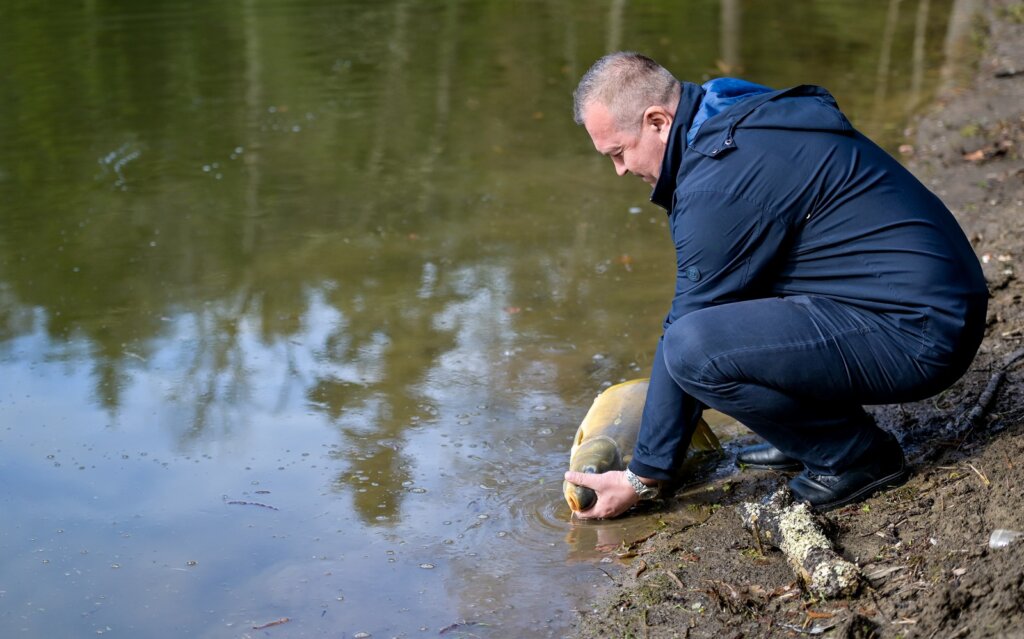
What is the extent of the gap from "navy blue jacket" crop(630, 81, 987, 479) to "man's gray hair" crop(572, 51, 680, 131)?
0.08 meters

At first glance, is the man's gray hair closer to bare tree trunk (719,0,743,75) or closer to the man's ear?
the man's ear

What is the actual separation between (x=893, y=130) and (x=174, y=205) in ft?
19.8

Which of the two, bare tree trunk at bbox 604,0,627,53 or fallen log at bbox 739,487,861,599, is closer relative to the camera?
fallen log at bbox 739,487,861,599

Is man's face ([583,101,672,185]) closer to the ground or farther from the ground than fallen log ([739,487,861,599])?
farther from the ground

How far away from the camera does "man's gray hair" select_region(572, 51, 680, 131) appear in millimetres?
3725

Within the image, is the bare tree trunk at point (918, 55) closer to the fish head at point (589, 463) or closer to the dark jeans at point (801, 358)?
the fish head at point (589, 463)

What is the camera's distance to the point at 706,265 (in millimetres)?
3660

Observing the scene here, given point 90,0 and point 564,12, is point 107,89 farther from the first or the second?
point 564,12

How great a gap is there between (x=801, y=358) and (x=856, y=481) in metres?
0.62

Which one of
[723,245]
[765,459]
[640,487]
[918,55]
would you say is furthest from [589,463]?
[918,55]

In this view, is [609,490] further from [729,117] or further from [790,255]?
[729,117]

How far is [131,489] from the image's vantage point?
4758 millimetres

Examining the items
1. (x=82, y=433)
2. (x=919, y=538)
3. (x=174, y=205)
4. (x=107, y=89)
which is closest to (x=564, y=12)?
(x=107, y=89)

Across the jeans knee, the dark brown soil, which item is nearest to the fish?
the dark brown soil
